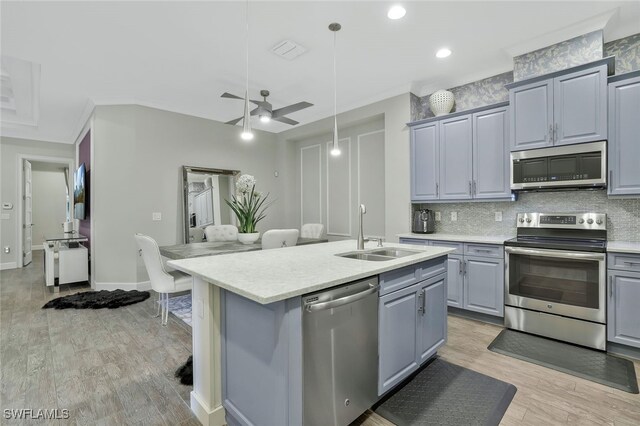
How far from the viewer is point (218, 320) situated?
5.51 ft

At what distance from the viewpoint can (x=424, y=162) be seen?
12.6ft

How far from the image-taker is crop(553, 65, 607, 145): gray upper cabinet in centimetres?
258

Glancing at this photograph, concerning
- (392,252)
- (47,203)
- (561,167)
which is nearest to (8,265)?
(47,203)

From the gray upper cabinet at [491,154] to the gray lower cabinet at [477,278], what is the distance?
66 centimetres

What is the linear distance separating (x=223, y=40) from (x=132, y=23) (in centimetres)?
76

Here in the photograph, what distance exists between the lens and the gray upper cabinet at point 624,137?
247cm

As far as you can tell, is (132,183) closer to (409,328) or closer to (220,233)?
(220,233)

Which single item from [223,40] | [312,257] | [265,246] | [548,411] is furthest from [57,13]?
[548,411]

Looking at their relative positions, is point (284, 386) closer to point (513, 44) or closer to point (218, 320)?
point (218, 320)

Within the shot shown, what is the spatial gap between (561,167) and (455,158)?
1040 millimetres

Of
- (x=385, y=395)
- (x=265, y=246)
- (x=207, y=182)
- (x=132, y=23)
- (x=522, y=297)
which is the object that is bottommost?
(x=385, y=395)

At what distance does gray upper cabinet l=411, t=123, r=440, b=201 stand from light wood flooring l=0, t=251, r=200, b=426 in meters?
3.20

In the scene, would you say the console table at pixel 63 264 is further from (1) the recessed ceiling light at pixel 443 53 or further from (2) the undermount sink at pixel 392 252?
(1) the recessed ceiling light at pixel 443 53

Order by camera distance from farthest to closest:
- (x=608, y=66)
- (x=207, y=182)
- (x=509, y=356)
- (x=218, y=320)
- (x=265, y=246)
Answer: (x=207, y=182) < (x=265, y=246) < (x=608, y=66) < (x=509, y=356) < (x=218, y=320)
